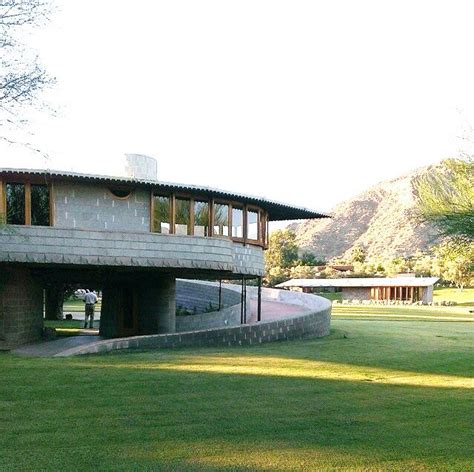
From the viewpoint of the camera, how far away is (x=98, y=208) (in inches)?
694

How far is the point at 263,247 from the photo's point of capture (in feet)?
70.7

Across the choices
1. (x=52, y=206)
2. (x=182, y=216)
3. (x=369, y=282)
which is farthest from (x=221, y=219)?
(x=369, y=282)

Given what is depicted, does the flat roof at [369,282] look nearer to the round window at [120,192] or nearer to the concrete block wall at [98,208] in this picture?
the concrete block wall at [98,208]

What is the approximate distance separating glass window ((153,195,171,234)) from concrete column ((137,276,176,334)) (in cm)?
265

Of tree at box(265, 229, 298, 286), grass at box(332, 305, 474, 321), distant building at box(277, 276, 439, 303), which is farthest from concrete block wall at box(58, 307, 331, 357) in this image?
tree at box(265, 229, 298, 286)

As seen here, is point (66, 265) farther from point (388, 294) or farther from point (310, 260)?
point (310, 260)

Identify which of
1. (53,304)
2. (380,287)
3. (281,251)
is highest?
(281,251)

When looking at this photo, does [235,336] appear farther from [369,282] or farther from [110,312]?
[369,282]

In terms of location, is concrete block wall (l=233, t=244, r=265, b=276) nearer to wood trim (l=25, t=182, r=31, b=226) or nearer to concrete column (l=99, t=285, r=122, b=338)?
concrete column (l=99, t=285, r=122, b=338)

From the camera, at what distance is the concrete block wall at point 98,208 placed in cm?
1723

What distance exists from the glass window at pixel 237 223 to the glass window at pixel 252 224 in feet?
1.16

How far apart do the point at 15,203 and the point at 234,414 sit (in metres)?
12.2

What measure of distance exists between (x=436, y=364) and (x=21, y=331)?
11.9 metres

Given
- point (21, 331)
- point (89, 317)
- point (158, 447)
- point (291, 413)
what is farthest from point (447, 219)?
point (89, 317)
